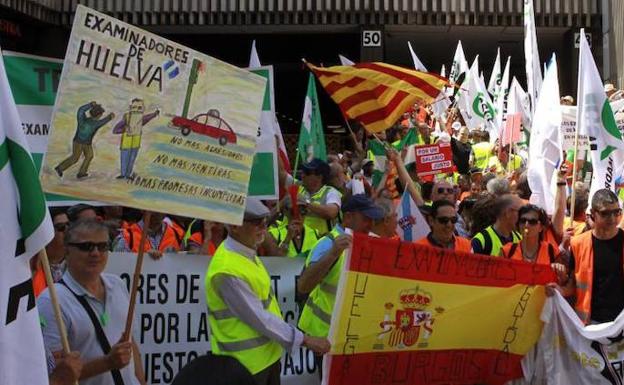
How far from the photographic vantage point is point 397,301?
210 inches

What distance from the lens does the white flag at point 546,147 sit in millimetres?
7828

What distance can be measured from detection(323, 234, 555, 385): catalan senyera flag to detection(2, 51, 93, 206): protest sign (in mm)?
2085

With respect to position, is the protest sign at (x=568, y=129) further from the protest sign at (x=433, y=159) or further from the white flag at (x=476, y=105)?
the white flag at (x=476, y=105)

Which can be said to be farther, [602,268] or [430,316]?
[602,268]

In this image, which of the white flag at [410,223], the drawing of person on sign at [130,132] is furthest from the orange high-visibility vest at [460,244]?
the drawing of person on sign at [130,132]

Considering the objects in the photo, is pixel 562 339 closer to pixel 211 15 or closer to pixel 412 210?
pixel 412 210

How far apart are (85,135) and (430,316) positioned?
8.37ft

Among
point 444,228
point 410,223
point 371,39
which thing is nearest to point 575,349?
point 444,228

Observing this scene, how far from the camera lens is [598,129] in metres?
7.41

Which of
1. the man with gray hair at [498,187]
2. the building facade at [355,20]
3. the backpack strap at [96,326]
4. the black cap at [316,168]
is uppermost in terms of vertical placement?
the building facade at [355,20]

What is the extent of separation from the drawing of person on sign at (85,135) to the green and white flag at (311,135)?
4982mm

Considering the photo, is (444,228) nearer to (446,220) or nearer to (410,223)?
(446,220)

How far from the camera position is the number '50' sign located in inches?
787

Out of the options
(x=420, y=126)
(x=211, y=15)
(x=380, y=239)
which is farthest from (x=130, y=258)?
(x=211, y=15)
